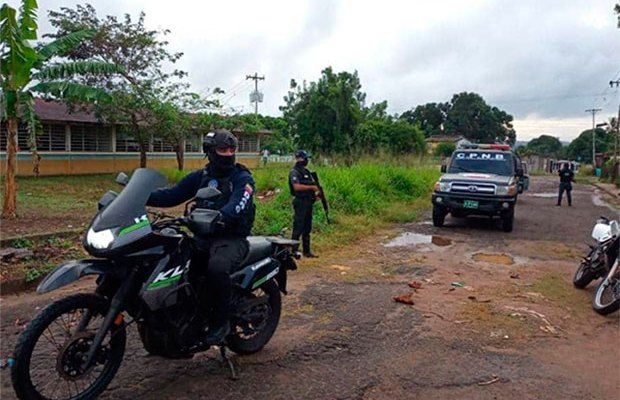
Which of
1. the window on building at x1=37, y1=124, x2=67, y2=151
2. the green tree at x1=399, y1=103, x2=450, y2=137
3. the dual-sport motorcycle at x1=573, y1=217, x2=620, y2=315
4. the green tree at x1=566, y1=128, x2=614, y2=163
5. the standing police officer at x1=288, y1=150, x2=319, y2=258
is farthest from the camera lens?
the green tree at x1=399, y1=103, x2=450, y2=137

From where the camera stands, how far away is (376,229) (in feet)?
38.7

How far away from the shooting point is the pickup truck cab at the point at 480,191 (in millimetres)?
11562

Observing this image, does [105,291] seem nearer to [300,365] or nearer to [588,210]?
[300,365]

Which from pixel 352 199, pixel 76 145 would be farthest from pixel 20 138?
pixel 352 199

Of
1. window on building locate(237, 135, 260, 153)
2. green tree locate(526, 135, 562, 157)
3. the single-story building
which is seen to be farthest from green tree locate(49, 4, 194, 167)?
green tree locate(526, 135, 562, 157)

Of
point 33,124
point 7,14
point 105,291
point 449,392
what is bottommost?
Result: point 449,392

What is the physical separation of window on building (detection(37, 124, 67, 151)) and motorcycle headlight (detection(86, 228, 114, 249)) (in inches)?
928

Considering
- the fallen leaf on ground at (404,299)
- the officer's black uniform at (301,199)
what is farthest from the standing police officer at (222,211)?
the officer's black uniform at (301,199)

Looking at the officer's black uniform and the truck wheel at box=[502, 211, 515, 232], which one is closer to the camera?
the officer's black uniform

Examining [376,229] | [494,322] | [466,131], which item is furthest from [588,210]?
[466,131]

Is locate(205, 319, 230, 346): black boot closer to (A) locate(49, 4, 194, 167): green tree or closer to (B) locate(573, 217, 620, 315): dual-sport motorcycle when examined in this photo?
(B) locate(573, 217, 620, 315): dual-sport motorcycle

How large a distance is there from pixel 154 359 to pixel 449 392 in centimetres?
231

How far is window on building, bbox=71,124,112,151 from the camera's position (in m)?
25.5

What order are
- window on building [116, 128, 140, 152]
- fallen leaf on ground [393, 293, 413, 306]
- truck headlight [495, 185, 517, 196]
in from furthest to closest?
window on building [116, 128, 140, 152] < truck headlight [495, 185, 517, 196] < fallen leaf on ground [393, 293, 413, 306]
